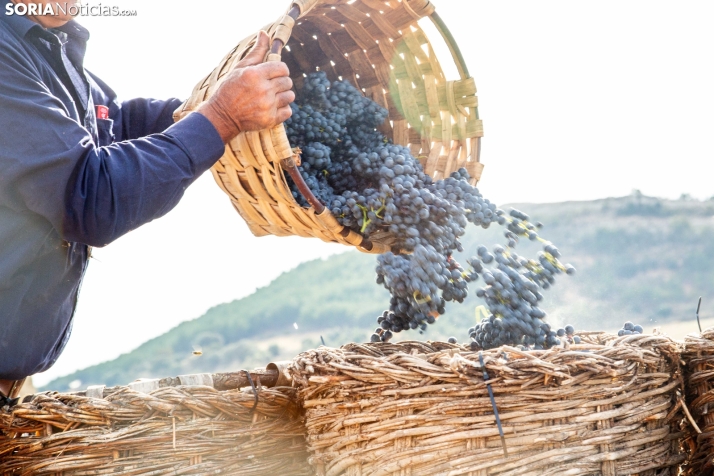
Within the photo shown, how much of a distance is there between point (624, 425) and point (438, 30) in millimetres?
1210

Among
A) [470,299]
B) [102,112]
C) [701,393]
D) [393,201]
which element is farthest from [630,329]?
[470,299]

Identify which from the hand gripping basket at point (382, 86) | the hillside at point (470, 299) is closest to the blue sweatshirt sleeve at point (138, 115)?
the hand gripping basket at point (382, 86)

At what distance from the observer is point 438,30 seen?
6.14ft

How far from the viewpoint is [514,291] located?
1493 millimetres

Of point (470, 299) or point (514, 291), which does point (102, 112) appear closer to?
point (514, 291)

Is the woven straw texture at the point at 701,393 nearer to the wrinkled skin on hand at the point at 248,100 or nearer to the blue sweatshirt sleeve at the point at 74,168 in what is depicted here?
the wrinkled skin on hand at the point at 248,100

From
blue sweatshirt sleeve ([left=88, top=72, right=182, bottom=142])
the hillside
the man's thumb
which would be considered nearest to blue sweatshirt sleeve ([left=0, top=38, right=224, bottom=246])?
the man's thumb

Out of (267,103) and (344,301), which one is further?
(344,301)

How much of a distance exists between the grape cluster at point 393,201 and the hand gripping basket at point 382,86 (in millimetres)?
97

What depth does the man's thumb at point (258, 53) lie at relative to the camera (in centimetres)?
142

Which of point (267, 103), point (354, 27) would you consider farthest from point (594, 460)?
point (354, 27)

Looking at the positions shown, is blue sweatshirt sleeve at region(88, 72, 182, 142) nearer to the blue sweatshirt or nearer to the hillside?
the blue sweatshirt

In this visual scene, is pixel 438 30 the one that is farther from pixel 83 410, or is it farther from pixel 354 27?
pixel 83 410

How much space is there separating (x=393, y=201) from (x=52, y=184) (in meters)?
0.79
